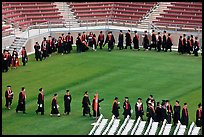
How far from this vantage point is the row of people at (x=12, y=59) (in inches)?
1356

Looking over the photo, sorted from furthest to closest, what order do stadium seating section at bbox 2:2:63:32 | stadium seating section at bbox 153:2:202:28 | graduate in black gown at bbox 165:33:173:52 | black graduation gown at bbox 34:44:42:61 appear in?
stadium seating section at bbox 153:2:202:28
stadium seating section at bbox 2:2:63:32
graduate in black gown at bbox 165:33:173:52
black graduation gown at bbox 34:44:42:61

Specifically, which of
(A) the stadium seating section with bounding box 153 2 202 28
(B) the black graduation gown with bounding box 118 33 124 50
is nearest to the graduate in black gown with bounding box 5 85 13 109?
(B) the black graduation gown with bounding box 118 33 124 50

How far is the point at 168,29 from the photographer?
42.6 metres

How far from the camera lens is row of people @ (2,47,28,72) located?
34438 mm

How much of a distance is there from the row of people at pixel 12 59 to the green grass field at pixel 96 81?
1.29ft

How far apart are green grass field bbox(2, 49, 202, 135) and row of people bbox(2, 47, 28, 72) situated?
393mm

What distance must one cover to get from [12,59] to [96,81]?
506cm

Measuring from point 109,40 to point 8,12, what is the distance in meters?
6.96

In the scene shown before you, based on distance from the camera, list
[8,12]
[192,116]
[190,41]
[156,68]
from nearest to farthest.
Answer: [192,116] < [156,68] < [190,41] < [8,12]

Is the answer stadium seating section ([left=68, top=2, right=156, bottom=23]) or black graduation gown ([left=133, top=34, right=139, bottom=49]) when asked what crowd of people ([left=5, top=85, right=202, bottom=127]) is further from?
stadium seating section ([left=68, top=2, right=156, bottom=23])

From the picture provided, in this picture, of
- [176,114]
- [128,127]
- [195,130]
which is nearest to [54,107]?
[128,127]

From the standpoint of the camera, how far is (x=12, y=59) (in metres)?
35.2

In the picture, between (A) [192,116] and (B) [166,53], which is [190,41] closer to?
(B) [166,53]

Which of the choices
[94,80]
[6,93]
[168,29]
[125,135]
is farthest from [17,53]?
[125,135]
